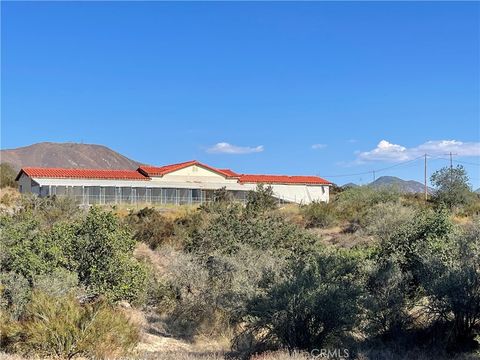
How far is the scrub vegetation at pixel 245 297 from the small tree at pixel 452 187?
31.7m

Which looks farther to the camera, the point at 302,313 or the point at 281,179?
the point at 281,179

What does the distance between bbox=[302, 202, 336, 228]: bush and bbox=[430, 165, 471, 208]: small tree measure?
12.1 metres

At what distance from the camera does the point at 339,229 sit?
1320 inches

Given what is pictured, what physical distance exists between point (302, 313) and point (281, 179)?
1916 inches

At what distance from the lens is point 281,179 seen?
57.7 metres

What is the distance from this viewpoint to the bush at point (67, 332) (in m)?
8.12

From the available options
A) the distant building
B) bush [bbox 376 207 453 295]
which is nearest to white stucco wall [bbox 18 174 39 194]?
the distant building

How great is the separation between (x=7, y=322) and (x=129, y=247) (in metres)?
5.41

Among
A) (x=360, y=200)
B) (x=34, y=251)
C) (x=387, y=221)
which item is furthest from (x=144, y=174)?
(x=34, y=251)

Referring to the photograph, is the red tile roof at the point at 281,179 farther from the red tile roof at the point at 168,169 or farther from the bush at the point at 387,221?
the bush at the point at 387,221

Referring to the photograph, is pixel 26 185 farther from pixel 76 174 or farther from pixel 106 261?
pixel 106 261

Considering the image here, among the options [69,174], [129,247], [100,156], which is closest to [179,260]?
[129,247]

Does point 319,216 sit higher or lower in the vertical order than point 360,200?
lower

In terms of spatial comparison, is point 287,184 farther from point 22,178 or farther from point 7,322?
point 7,322
